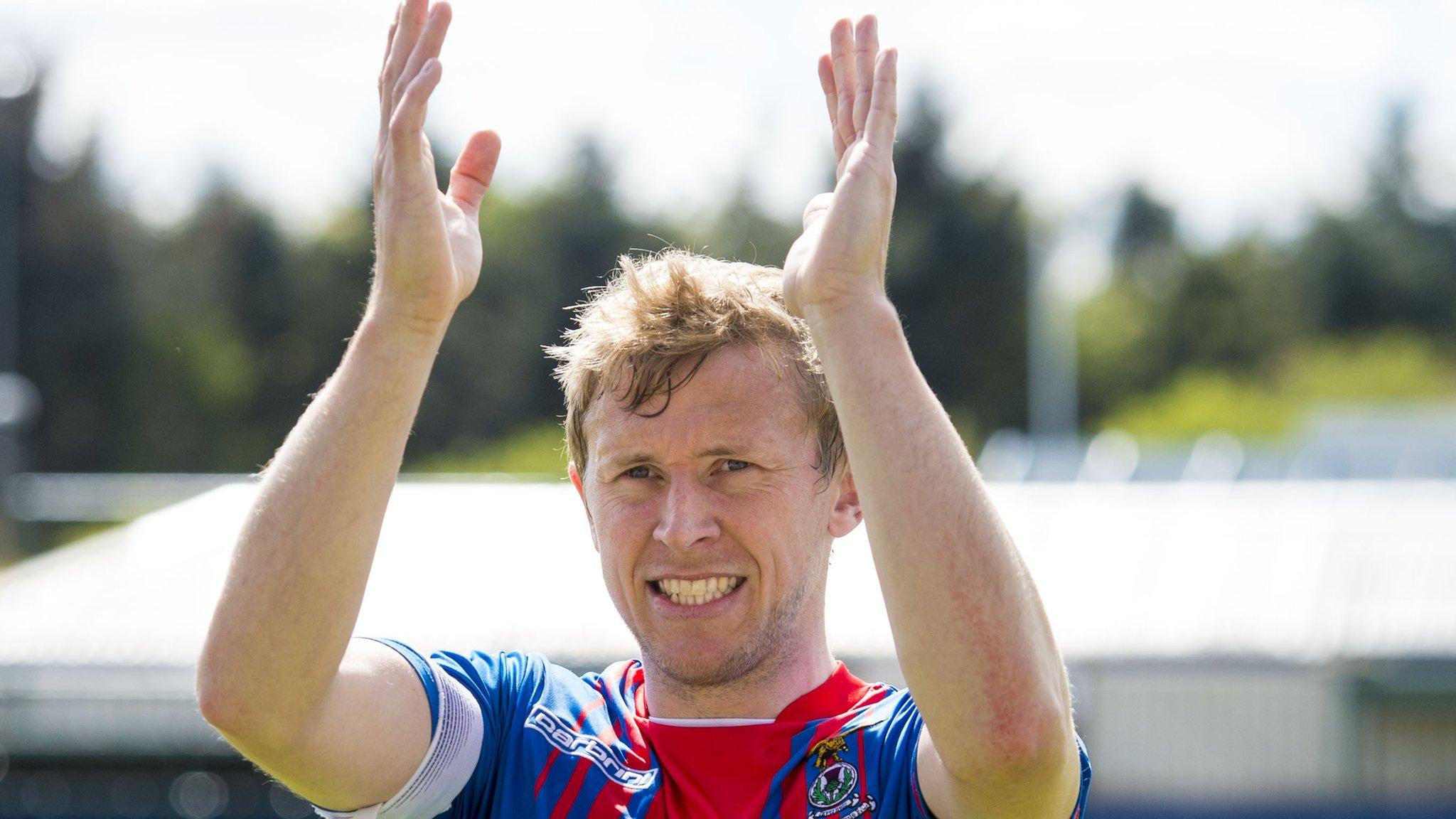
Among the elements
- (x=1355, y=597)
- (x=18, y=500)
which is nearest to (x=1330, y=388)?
(x=1355, y=597)

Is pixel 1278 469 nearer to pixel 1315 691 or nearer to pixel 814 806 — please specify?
pixel 1315 691

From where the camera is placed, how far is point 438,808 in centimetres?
242

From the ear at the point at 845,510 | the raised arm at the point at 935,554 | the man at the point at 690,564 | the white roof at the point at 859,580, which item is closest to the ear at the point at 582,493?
the man at the point at 690,564

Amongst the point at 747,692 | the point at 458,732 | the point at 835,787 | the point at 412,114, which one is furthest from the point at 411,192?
the point at 835,787

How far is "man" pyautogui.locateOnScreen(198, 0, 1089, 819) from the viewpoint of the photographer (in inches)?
78.2

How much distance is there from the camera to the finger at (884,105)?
85.1 inches

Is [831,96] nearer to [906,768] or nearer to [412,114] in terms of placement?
[412,114]

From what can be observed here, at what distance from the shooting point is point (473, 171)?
2.41 metres

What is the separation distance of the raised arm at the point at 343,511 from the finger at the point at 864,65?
0.63 m

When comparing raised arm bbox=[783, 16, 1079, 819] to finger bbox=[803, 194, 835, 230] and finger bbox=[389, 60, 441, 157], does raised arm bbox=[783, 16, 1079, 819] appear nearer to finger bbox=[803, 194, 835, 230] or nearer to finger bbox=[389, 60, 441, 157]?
finger bbox=[803, 194, 835, 230]

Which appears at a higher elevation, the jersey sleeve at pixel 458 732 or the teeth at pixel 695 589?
the teeth at pixel 695 589

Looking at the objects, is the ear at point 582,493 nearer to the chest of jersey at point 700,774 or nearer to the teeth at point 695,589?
the teeth at point 695,589

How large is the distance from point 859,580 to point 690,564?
11264mm

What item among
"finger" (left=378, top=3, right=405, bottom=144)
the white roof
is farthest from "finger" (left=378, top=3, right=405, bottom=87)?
the white roof
